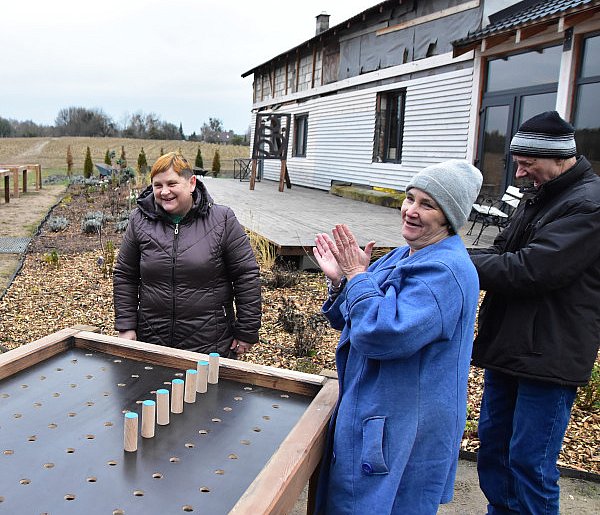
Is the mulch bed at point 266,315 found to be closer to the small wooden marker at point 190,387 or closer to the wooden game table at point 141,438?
the wooden game table at point 141,438

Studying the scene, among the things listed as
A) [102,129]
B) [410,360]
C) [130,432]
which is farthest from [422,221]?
[102,129]

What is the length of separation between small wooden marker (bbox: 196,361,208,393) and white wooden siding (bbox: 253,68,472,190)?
10.5m

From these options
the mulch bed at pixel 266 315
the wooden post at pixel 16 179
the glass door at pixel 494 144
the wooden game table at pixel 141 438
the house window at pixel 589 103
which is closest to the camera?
the wooden game table at pixel 141 438

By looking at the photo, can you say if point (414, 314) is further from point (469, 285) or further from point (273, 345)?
point (273, 345)

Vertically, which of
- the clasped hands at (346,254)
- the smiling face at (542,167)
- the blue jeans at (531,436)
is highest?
the smiling face at (542,167)

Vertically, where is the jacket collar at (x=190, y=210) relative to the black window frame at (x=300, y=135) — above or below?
below

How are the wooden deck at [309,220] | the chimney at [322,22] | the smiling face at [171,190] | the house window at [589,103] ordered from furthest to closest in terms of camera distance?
the chimney at [322,22], the house window at [589,103], the wooden deck at [309,220], the smiling face at [171,190]

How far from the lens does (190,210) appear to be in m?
2.73

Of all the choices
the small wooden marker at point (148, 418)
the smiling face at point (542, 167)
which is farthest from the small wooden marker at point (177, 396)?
the smiling face at point (542, 167)

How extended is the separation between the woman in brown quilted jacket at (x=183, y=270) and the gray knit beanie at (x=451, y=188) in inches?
49.9

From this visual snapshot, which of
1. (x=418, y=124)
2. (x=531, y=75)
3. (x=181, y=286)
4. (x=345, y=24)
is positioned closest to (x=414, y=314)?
(x=181, y=286)

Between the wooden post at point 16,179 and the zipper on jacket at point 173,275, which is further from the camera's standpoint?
the wooden post at point 16,179

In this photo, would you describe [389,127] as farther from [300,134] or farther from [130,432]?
[130,432]

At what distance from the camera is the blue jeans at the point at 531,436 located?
222 cm
